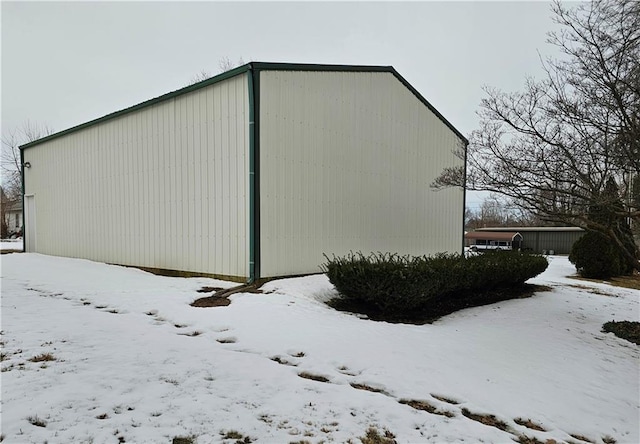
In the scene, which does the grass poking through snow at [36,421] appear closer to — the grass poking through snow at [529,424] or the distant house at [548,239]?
the grass poking through snow at [529,424]

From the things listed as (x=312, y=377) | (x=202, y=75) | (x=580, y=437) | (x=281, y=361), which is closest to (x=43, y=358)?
(x=281, y=361)

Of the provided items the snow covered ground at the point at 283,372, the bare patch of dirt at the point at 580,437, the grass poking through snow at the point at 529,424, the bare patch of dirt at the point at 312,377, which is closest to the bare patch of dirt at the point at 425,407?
the snow covered ground at the point at 283,372

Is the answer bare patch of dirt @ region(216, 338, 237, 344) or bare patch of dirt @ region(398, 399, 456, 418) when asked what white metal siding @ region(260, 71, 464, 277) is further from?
bare patch of dirt @ region(398, 399, 456, 418)

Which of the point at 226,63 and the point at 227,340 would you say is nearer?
the point at 227,340

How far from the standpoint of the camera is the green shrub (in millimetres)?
13125

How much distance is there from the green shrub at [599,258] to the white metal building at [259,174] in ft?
18.9

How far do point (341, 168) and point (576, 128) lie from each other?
484 cm

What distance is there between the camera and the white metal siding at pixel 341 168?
25.2 ft

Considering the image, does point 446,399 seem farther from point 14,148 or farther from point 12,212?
point 12,212

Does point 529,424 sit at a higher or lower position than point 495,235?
higher

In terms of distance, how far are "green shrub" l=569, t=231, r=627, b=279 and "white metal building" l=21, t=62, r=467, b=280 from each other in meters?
5.76

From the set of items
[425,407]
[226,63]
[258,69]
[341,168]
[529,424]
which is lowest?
[529,424]

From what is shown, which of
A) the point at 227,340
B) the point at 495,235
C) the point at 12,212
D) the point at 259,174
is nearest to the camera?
the point at 227,340

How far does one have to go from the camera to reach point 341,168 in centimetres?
896
